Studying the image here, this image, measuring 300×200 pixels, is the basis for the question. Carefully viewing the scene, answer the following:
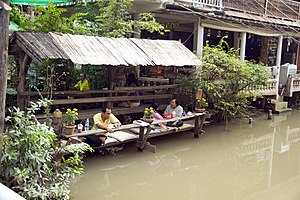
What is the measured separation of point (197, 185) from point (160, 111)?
445 centimetres

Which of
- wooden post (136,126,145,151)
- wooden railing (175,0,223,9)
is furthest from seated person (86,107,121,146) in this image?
wooden railing (175,0,223,9)

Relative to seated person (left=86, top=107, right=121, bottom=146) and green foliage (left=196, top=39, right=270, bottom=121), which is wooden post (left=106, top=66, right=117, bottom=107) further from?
green foliage (left=196, top=39, right=270, bottom=121)

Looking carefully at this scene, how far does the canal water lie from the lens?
6.49 metres

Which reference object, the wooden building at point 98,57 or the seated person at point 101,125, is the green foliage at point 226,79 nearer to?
the wooden building at point 98,57

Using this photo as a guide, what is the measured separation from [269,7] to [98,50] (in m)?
9.98

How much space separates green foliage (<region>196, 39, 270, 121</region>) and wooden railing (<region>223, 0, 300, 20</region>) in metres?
2.87

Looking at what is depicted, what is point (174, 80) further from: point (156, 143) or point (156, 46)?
point (156, 143)

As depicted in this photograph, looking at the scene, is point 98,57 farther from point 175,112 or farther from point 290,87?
point 290,87

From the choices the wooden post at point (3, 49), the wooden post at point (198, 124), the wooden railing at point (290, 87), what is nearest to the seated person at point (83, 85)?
the wooden post at point (198, 124)

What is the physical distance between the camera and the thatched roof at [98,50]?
739 centimetres

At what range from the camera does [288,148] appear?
10.3 m

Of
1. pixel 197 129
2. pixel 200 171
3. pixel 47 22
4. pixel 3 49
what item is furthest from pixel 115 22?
pixel 3 49

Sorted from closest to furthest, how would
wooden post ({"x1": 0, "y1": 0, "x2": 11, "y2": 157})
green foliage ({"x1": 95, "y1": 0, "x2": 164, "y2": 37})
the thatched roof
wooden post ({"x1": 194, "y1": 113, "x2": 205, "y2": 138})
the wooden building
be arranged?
wooden post ({"x1": 0, "y1": 0, "x2": 11, "y2": 157}), the thatched roof, the wooden building, wooden post ({"x1": 194, "y1": 113, "x2": 205, "y2": 138}), green foliage ({"x1": 95, "y1": 0, "x2": 164, "y2": 37})

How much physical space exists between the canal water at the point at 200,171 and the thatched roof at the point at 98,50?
2.23 meters
